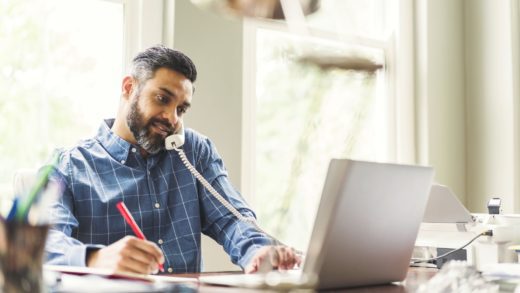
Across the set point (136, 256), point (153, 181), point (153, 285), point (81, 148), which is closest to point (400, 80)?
point (153, 181)

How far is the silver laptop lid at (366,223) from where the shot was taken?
3.69ft

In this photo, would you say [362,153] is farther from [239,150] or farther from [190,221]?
[190,221]

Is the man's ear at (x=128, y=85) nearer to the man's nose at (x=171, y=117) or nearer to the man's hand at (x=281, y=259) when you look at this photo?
the man's nose at (x=171, y=117)

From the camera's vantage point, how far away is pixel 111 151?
1941 mm

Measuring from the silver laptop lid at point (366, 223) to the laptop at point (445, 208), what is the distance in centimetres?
74

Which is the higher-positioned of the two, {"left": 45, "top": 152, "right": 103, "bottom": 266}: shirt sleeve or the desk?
{"left": 45, "top": 152, "right": 103, "bottom": 266}: shirt sleeve

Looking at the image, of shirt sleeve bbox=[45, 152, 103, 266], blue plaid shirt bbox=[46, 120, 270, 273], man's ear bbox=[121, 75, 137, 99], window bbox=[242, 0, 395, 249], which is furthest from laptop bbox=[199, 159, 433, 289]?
window bbox=[242, 0, 395, 249]

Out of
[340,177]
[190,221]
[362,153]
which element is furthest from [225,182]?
[362,153]

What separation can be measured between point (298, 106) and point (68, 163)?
1.62 meters

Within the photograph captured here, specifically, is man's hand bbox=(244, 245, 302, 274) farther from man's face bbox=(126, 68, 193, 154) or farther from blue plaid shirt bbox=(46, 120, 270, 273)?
man's face bbox=(126, 68, 193, 154)

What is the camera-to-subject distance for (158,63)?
2.00m

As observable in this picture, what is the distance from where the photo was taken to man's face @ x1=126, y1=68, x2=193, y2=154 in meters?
1.97

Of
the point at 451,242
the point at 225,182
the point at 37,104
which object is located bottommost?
the point at 451,242

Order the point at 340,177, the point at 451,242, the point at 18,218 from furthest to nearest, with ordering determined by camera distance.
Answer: the point at 451,242 < the point at 340,177 < the point at 18,218
